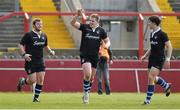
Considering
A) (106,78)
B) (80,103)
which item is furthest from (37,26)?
(106,78)

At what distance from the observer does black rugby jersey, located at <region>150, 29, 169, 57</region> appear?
65.9ft

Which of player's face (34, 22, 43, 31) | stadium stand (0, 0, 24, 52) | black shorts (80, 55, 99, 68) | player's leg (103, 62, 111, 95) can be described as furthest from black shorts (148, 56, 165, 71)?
stadium stand (0, 0, 24, 52)

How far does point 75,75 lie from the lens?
91.7 ft

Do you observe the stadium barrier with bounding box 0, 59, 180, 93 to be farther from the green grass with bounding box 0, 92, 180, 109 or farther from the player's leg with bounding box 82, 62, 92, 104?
the player's leg with bounding box 82, 62, 92, 104

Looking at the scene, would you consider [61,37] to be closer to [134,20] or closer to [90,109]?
[134,20]

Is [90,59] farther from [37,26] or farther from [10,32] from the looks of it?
[10,32]

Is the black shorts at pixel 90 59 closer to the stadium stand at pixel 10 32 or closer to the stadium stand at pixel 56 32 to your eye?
the stadium stand at pixel 10 32

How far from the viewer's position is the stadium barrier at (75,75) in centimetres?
2767

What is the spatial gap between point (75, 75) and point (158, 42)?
8159 millimetres

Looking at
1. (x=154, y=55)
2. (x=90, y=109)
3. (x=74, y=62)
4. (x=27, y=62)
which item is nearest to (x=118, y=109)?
(x=90, y=109)

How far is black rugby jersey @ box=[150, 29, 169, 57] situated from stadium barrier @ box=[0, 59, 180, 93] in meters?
7.86

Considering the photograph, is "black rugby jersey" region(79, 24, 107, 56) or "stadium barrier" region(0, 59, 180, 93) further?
"stadium barrier" region(0, 59, 180, 93)

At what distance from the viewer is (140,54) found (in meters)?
28.2

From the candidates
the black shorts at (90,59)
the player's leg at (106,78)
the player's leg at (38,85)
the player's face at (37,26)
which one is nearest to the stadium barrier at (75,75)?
the player's leg at (106,78)
